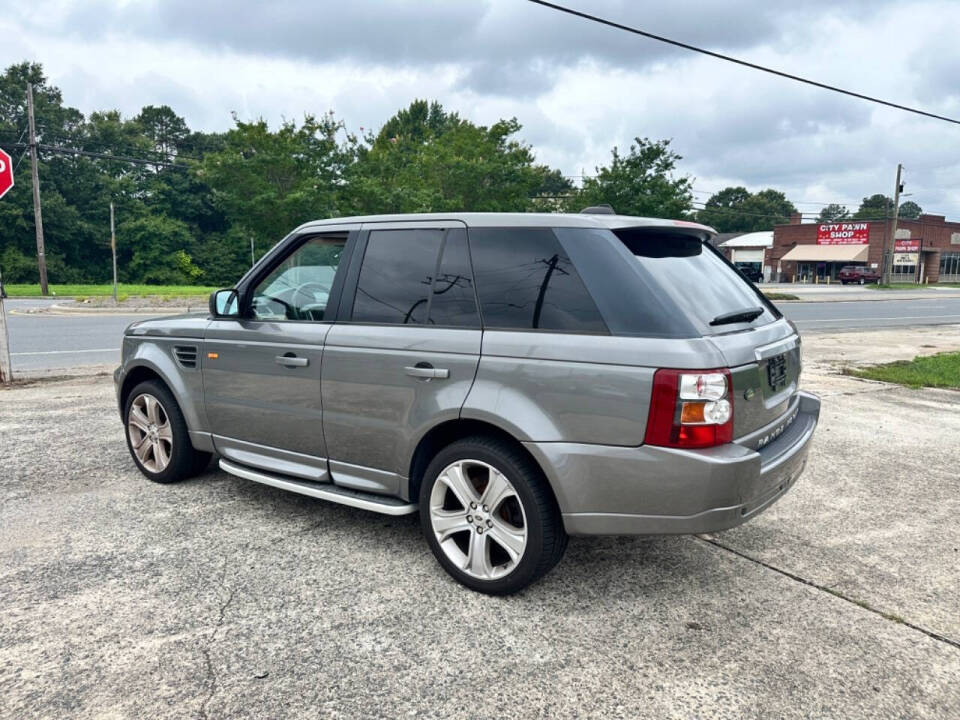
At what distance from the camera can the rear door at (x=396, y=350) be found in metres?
3.32

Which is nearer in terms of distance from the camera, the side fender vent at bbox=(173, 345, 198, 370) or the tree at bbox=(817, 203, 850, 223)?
the side fender vent at bbox=(173, 345, 198, 370)

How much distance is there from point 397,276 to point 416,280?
132mm

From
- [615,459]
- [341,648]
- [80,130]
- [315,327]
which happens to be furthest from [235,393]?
[80,130]

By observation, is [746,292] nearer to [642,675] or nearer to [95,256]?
[642,675]

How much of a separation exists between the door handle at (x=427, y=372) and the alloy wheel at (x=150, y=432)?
2.19 metres

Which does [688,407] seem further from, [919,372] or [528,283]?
[919,372]

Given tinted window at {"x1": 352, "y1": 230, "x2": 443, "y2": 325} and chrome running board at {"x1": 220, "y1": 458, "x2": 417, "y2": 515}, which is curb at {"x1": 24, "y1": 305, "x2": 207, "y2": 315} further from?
tinted window at {"x1": 352, "y1": 230, "x2": 443, "y2": 325}

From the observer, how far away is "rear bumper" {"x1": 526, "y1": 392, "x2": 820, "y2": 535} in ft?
9.09

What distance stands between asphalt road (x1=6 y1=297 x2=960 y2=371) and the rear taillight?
10324 mm

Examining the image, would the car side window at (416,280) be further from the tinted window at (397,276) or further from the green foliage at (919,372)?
the green foliage at (919,372)

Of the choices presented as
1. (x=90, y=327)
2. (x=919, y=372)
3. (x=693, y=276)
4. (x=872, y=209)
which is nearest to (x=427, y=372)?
(x=693, y=276)

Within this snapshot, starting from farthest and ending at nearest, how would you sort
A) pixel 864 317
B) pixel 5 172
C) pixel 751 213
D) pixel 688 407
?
1. pixel 751 213
2. pixel 864 317
3. pixel 5 172
4. pixel 688 407

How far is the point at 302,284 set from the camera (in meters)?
4.14

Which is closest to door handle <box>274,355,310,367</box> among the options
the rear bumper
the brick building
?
the rear bumper
